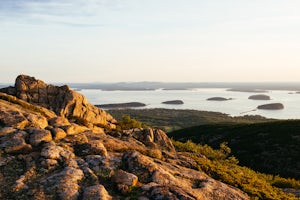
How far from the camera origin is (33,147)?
1805 centimetres

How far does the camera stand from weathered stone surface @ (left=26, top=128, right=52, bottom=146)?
1847 cm

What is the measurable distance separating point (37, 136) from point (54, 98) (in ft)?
74.3

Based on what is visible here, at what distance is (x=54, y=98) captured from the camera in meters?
40.6

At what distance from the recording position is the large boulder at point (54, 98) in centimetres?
3894

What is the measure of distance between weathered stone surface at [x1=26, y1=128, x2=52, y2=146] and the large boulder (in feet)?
61.0

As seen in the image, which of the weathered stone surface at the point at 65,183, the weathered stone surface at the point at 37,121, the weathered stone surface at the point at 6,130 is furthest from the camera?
the weathered stone surface at the point at 37,121

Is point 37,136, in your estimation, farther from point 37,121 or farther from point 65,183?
point 65,183

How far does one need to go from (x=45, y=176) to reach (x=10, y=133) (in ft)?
18.8

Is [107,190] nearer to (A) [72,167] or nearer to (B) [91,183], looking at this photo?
(B) [91,183]

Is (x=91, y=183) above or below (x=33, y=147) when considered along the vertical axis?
below

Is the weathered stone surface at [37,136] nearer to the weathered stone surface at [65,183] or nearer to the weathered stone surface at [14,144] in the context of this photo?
the weathered stone surface at [14,144]

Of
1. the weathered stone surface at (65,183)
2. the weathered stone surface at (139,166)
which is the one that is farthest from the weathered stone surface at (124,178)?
the weathered stone surface at (65,183)

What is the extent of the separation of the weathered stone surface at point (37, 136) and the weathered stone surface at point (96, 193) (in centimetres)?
616

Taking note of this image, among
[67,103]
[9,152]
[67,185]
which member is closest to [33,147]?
[9,152]
